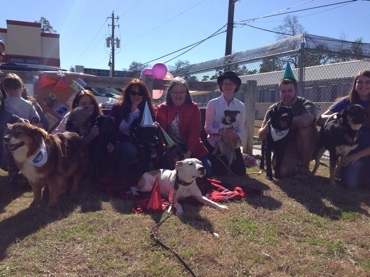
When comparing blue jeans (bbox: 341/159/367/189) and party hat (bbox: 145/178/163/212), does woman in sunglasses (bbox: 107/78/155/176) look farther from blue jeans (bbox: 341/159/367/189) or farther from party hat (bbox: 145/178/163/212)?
blue jeans (bbox: 341/159/367/189)

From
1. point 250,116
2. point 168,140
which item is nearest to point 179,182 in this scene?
point 168,140

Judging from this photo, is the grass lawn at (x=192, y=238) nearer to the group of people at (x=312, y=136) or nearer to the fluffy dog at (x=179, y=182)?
the fluffy dog at (x=179, y=182)

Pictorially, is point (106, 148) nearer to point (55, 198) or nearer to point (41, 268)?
point (55, 198)

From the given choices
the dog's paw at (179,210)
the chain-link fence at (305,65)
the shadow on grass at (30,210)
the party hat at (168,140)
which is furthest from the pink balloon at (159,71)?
the dog's paw at (179,210)

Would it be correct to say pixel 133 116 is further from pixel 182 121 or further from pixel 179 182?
pixel 179 182

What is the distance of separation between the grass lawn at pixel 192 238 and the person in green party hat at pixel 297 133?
105 centimetres

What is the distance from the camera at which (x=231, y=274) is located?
8.83 feet

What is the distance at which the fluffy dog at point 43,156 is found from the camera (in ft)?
12.9

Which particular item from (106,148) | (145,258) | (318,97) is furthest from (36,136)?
(318,97)

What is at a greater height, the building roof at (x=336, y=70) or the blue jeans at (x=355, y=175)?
the building roof at (x=336, y=70)

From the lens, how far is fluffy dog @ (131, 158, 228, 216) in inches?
156

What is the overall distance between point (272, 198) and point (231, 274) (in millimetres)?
2082

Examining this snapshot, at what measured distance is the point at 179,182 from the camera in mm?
4074

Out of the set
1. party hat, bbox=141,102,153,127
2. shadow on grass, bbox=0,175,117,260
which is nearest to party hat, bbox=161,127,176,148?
party hat, bbox=141,102,153,127
